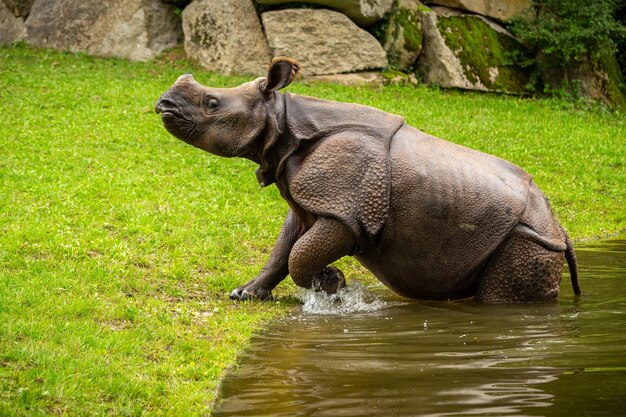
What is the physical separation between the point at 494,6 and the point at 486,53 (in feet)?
5.22

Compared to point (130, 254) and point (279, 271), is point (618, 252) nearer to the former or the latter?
point (279, 271)

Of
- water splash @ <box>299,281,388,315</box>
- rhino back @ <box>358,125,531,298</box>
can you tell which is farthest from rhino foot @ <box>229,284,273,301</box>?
rhino back @ <box>358,125,531,298</box>

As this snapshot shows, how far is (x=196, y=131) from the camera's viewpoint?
819 centimetres

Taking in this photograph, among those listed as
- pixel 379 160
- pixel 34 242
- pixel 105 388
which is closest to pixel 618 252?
pixel 379 160

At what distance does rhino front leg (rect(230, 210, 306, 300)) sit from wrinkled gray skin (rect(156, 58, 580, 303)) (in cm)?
26

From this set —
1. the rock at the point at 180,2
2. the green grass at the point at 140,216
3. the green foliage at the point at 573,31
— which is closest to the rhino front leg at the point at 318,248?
the green grass at the point at 140,216

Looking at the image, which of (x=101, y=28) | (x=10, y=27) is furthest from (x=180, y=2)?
(x=10, y=27)

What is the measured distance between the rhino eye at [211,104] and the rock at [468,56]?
13472mm

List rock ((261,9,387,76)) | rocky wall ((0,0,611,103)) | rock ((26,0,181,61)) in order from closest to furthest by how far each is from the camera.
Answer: rock ((261,9,387,76)), rocky wall ((0,0,611,103)), rock ((26,0,181,61))

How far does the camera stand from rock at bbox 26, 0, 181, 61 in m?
21.1

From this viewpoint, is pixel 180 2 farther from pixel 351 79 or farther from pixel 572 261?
pixel 572 261

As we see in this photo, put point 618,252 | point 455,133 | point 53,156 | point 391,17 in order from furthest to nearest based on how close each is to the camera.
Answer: point 391,17
point 455,133
point 53,156
point 618,252

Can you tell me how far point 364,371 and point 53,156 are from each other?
27.5ft

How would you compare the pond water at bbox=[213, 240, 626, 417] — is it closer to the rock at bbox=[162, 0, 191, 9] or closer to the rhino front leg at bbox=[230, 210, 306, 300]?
the rhino front leg at bbox=[230, 210, 306, 300]
